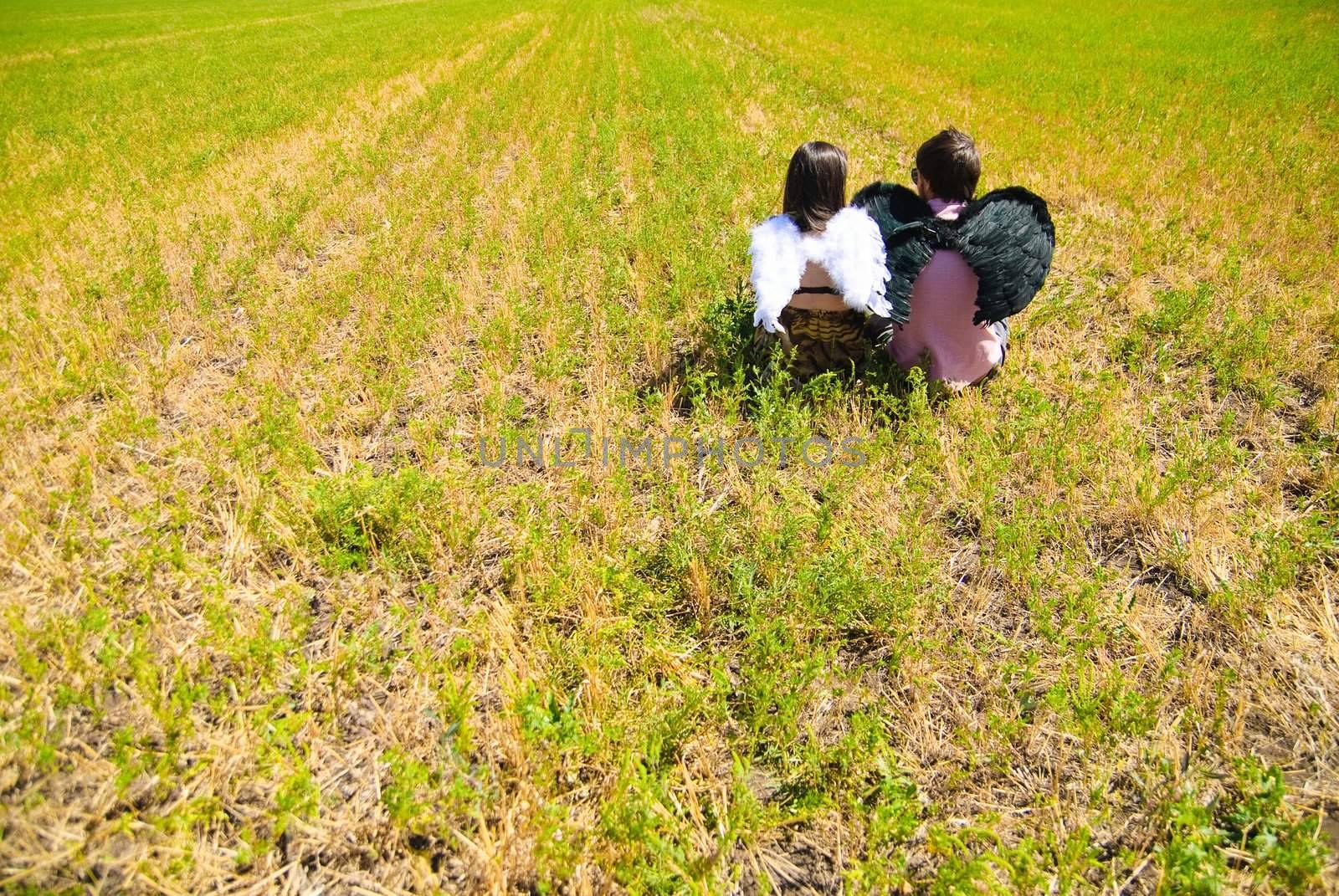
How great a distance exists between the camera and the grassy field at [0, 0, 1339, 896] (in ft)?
6.60

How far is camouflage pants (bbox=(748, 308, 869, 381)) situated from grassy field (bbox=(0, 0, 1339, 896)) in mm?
196

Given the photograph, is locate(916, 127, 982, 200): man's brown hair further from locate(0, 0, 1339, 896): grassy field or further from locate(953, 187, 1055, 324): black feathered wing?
locate(0, 0, 1339, 896): grassy field

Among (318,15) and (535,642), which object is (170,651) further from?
(318,15)

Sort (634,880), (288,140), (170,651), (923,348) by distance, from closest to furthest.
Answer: (634,880) → (170,651) → (923,348) → (288,140)

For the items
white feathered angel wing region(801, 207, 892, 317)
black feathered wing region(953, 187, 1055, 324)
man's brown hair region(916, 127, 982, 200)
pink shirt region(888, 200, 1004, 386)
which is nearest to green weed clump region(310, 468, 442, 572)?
white feathered angel wing region(801, 207, 892, 317)

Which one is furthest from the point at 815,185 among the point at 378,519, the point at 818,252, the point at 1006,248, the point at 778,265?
the point at 378,519

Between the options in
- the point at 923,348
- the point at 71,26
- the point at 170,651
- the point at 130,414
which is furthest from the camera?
the point at 71,26

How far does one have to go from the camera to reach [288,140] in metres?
9.98

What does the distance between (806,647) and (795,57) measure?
17467 millimetres

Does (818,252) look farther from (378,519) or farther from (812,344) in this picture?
(378,519)

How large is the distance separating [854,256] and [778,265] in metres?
0.42

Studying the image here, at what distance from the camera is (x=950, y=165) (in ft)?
12.1

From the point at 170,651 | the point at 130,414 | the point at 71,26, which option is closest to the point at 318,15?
the point at 71,26

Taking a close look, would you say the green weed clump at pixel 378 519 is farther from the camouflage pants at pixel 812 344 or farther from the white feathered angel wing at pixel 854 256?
the white feathered angel wing at pixel 854 256
